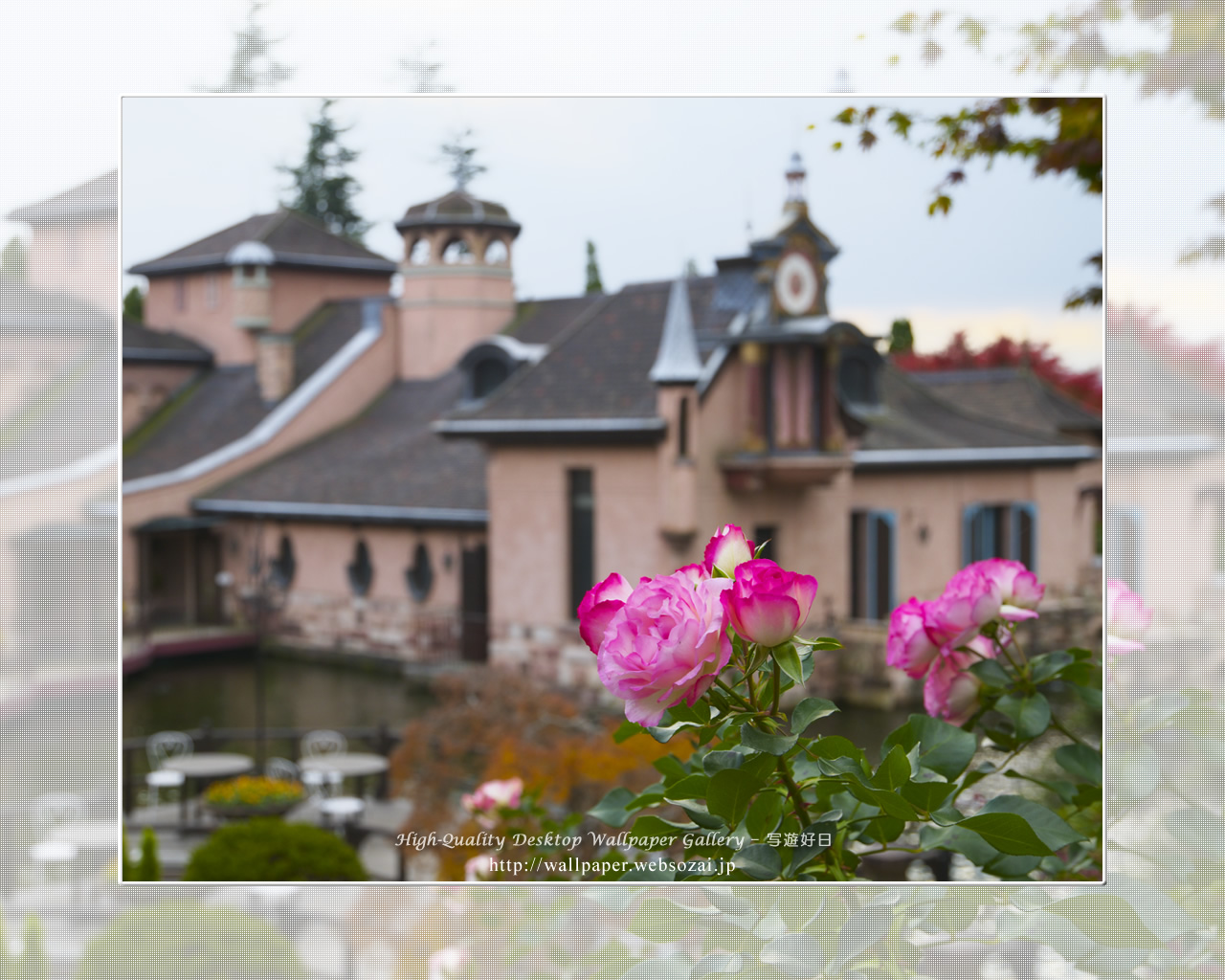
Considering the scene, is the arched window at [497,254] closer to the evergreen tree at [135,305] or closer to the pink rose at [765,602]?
the evergreen tree at [135,305]

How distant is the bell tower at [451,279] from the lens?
23.2 ft

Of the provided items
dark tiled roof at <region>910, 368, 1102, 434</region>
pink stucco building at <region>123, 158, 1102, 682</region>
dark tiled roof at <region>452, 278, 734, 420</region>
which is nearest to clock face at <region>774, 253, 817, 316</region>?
pink stucco building at <region>123, 158, 1102, 682</region>

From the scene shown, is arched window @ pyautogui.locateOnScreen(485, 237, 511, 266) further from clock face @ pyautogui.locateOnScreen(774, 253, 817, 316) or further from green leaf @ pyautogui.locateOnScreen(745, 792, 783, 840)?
green leaf @ pyautogui.locateOnScreen(745, 792, 783, 840)

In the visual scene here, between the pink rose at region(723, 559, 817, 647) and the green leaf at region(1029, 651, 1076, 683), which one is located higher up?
the pink rose at region(723, 559, 817, 647)

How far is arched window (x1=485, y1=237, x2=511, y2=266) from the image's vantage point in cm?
727

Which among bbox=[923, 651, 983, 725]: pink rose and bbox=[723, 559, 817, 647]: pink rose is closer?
bbox=[723, 559, 817, 647]: pink rose

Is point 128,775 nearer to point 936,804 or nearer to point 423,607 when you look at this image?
point 423,607

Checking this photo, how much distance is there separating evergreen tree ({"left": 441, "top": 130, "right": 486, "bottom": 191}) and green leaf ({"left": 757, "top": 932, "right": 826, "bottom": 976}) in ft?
19.9

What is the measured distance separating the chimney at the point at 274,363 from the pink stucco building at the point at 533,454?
0.02m

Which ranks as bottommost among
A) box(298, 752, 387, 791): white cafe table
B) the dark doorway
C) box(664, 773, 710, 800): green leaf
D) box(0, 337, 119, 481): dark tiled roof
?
box(298, 752, 387, 791): white cafe table

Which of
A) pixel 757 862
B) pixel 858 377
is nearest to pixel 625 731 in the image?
pixel 757 862

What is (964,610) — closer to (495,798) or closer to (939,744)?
(939,744)

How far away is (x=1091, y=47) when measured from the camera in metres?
2.60

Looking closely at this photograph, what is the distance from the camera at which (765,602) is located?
4.03 ft
